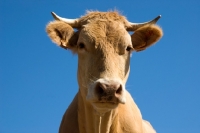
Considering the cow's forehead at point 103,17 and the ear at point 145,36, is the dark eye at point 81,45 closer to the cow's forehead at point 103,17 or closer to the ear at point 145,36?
the cow's forehead at point 103,17

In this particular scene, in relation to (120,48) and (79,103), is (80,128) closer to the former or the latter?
(79,103)

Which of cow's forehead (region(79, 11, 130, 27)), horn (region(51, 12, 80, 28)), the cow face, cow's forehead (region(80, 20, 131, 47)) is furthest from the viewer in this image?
horn (region(51, 12, 80, 28))

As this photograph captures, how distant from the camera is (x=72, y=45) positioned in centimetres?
855

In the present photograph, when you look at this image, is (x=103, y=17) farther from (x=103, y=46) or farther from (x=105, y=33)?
(x=103, y=46)

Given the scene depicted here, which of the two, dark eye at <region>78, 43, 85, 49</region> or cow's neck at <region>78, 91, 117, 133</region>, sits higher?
dark eye at <region>78, 43, 85, 49</region>

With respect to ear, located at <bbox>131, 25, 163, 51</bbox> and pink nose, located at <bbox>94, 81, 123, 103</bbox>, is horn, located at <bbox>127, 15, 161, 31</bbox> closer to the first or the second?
ear, located at <bbox>131, 25, 163, 51</bbox>

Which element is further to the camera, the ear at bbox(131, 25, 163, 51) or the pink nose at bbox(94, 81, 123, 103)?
the ear at bbox(131, 25, 163, 51)

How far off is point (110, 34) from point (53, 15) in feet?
4.80

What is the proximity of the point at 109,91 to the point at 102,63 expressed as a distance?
77 centimetres

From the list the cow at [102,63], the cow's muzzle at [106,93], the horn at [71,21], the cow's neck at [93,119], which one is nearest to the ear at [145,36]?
the cow at [102,63]

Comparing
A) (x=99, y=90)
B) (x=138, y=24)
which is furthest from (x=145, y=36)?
(x=99, y=90)

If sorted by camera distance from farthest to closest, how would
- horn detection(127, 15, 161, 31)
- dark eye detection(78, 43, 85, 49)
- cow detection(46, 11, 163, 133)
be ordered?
1. horn detection(127, 15, 161, 31)
2. dark eye detection(78, 43, 85, 49)
3. cow detection(46, 11, 163, 133)

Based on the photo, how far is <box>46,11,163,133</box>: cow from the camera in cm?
696

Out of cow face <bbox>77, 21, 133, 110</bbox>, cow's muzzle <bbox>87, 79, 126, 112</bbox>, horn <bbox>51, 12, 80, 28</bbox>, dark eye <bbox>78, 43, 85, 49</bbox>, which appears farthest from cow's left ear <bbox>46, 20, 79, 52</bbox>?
cow's muzzle <bbox>87, 79, 126, 112</bbox>
